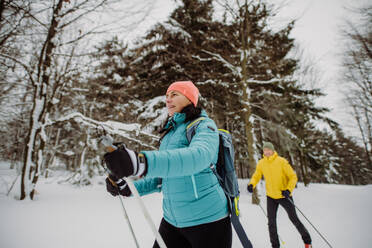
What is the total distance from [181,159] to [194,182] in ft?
1.39

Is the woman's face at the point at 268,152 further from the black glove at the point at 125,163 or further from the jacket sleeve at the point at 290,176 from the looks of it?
the black glove at the point at 125,163

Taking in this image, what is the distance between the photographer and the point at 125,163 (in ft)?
2.65

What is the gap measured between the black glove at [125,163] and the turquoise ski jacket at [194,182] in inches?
4.5

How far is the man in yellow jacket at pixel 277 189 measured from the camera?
3.63m

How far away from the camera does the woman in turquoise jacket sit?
82cm

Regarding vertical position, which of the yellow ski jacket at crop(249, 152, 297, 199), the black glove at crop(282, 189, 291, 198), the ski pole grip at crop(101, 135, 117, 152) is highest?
the ski pole grip at crop(101, 135, 117, 152)

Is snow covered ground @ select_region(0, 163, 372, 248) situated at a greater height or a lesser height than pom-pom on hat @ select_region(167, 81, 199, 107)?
lesser

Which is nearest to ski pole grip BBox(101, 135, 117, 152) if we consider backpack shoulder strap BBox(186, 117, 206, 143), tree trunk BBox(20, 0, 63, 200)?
backpack shoulder strap BBox(186, 117, 206, 143)

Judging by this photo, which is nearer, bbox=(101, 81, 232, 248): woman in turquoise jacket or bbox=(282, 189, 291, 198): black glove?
bbox=(101, 81, 232, 248): woman in turquoise jacket

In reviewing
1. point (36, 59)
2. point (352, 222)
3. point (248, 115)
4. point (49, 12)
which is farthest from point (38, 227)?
point (352, 222)

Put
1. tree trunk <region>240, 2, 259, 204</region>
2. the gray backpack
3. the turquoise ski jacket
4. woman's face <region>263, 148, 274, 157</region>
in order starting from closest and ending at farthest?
the turquoise ski jacket
the gray backpack
woman's face <region>263, 148, 274, 157</region>
tree trunk <region>240, 2, 259, 204</region>

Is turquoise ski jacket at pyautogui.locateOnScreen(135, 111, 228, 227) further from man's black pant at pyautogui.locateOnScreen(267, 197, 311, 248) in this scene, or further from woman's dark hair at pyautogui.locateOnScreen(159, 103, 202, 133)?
man's black pant at pyautogui.locateOnScreen(267, 197, 311, 248)

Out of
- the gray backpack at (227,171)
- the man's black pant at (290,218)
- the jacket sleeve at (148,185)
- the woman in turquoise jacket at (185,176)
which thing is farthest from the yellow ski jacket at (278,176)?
the jacket sleeve at (148,185)

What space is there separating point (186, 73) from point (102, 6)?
156 inches
